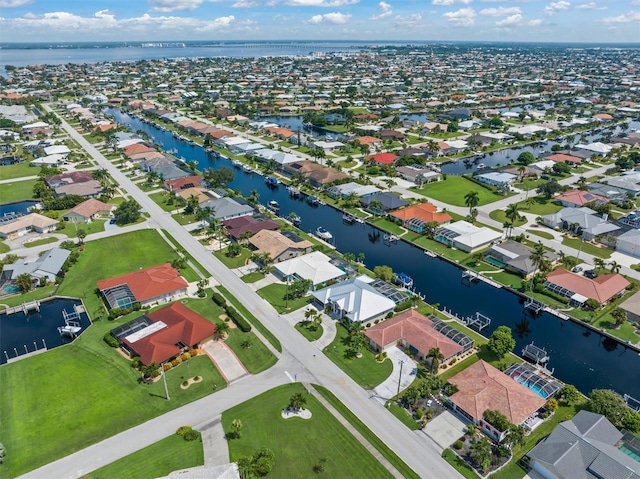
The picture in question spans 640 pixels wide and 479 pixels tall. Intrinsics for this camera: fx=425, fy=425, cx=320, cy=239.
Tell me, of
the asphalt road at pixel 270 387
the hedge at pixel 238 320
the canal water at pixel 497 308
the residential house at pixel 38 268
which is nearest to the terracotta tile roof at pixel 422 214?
the canal water at pixel 497 308

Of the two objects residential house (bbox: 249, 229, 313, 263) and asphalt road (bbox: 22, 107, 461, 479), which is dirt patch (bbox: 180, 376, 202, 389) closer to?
asphalt road (bbox: 22, 107, 461, 479)

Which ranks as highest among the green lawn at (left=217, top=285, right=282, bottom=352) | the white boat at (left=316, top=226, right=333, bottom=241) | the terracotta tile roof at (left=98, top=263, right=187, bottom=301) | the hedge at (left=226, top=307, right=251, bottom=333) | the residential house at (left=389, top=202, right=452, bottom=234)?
the residential house at (left=389, top=202, right=452, bottom=234)

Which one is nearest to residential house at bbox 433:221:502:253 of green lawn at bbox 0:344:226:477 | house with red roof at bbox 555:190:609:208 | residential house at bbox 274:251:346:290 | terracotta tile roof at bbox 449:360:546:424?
residential house at bbox 274:251:346:290

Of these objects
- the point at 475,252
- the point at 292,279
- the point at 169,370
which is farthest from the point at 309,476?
the point at 475,252

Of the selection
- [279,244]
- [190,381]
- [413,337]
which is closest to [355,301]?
[413,337]

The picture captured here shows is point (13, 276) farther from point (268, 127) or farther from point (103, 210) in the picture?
point (268, 127)

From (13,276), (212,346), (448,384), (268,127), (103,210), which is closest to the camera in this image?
(448,384)

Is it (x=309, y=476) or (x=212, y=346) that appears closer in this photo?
(x=309, y=476)
